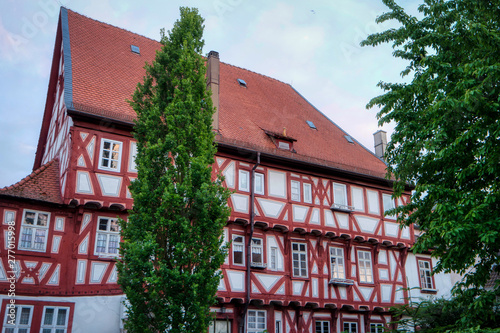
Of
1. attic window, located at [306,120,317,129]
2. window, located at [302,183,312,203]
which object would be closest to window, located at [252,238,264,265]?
window, located at [302,183,312,203]

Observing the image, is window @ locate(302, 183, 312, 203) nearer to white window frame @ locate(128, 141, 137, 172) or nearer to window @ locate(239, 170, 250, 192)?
window @ locate(239, 170, 250, 192)

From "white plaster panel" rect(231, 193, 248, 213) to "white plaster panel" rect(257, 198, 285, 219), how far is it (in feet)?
1.86

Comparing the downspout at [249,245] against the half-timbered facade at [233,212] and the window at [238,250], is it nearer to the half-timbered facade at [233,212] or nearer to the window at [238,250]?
the half-timbered facade at [233,212]

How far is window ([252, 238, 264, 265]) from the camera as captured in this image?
1689 cm

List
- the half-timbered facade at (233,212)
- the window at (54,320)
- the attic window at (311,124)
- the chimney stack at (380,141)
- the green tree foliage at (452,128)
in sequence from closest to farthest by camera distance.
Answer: the green tree foliage at (452,128)
the window at (54,320)
the half-timbered facade at (233,212)
the attic window at (311,124)
the chimney stack at (380,141)

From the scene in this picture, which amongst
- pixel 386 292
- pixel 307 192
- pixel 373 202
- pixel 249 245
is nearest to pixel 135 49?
pixel 307 192

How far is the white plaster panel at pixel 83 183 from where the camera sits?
47.1 feet

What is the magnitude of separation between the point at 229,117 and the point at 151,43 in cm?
556

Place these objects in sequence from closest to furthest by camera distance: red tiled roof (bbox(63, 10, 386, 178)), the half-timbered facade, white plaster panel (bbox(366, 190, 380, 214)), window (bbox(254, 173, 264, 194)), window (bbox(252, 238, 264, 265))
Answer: the half-timbered facade, red tiled roof (bbox(63, 10, 386, 178)), window (bbox(252, 238, 264, 265)), window (bbox(254, 173, 264, 194)), white plaster panel (bbox(366, 190, 380, 214))

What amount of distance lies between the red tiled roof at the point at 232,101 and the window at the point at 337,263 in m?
3.04

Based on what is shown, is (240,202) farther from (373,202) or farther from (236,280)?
(373,202)

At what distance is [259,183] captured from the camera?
1767 cm

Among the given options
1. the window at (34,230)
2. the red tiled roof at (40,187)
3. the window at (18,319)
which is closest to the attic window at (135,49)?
the red tiled roof at (40,187)

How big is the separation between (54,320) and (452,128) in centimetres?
1078
